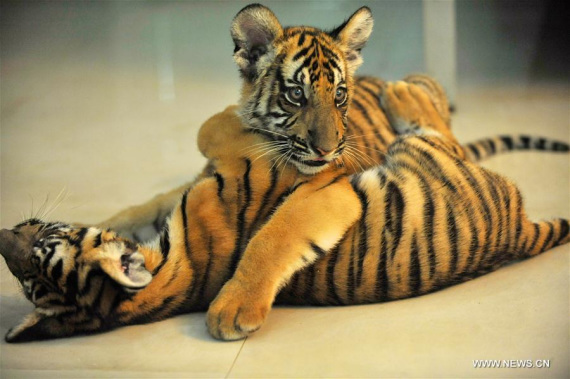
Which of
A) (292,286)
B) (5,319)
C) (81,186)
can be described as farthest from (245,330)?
(81,186)

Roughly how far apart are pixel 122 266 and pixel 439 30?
5.05ft

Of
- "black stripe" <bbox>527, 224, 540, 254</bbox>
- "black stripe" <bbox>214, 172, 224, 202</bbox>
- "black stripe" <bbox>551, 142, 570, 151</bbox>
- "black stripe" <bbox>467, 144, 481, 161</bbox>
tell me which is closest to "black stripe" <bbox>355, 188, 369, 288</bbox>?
"black stripe" <bbox>214, 172, 224, 202</bbox>

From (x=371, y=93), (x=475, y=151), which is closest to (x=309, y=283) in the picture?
(x=371, y=93)

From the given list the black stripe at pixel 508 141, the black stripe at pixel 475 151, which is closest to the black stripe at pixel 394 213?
the black stripe at pixel 475 151

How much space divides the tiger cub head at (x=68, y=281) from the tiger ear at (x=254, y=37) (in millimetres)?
599

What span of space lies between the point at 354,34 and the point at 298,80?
240mm

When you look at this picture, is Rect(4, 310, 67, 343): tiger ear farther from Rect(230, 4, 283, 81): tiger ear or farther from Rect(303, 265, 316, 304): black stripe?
Rect(230, 4, 283, 81): tiger ear

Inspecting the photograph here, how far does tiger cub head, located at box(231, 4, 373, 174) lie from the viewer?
1.81 meters

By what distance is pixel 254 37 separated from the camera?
1.90 m

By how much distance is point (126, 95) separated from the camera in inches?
107

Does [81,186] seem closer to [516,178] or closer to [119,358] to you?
[119,358]

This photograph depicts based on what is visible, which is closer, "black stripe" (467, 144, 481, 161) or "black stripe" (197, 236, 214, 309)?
"black stripe" (197, 236, 214, 309)

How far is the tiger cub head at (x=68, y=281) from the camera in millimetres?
1592

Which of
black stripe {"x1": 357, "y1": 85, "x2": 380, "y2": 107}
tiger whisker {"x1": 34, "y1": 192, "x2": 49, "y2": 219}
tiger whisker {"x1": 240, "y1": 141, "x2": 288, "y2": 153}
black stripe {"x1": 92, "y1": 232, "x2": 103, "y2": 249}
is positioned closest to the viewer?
black stripe {"x1": 92, "y1": 232, "x2": 103, "y2": 249}
